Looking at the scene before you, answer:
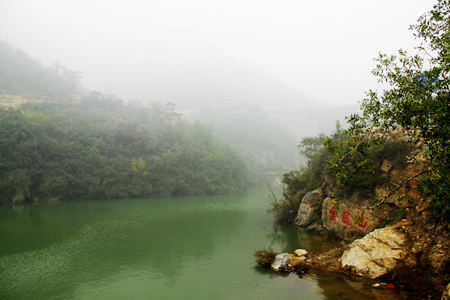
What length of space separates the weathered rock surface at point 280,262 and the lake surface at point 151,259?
1.17ft

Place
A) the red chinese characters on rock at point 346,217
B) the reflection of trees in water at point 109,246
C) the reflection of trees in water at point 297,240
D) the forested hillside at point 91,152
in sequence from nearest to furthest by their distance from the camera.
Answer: the reflection of trees in water at point 109,246
the reflection of trees in water at point 297,240
the red chinese characters on rock at point 346,217
the forested hillside at point 91,152

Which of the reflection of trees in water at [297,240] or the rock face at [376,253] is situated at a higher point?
the rock face at [376,253]

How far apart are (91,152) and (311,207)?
999 inches

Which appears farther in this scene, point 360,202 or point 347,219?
point 347,219

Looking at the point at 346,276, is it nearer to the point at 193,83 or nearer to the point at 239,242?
the point at 239,242

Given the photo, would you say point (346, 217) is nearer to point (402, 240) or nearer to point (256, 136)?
point (402, 240)

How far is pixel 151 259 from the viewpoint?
11.6 m

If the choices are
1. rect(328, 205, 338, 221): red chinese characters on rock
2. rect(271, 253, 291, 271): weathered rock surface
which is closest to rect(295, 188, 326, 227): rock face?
rect(328, 205, 338, 221): red chinese characters on rock

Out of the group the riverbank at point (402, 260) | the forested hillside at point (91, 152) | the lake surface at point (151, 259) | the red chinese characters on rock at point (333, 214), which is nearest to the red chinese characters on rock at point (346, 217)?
the red chinese characters on rock at point (333, 214)

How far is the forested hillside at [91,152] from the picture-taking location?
26.5m

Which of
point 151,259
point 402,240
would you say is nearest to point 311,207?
point 402,240

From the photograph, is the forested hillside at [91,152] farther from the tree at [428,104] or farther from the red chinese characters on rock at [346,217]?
the tree at [428,104]

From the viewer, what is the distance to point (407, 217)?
9.44 m

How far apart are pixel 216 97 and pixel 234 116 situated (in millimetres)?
21573
